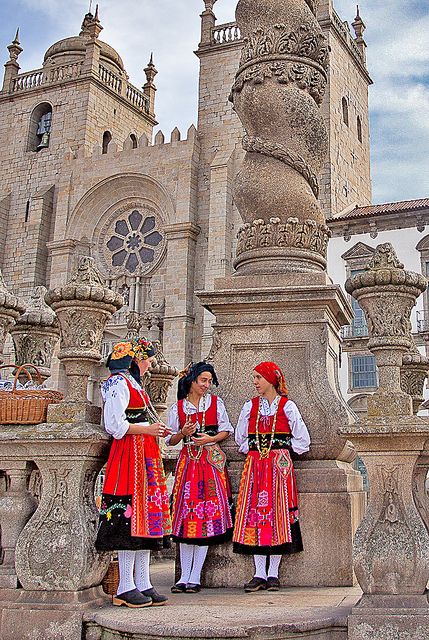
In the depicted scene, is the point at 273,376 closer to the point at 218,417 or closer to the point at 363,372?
the point at 218,417

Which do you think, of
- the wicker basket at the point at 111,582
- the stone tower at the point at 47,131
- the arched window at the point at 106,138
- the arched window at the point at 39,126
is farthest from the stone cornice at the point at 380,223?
the wicker basket at the point at 111,582

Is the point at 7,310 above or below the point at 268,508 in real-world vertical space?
above

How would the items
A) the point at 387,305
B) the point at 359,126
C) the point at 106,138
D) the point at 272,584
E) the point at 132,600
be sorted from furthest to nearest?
the point at 106,138, the point at 359,126, the point at 272,584, the point at 387,305, the point at 132,600

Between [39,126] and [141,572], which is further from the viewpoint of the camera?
[39,126]

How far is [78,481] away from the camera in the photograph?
157 inches

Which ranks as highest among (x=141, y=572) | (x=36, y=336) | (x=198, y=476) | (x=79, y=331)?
(x=36, y=336)

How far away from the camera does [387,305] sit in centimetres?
404

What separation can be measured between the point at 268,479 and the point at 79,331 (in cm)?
150

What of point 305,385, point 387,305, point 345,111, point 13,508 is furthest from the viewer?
point 345,111

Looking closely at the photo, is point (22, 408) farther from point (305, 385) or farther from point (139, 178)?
point (139, 178)

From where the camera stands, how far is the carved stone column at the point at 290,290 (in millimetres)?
4496

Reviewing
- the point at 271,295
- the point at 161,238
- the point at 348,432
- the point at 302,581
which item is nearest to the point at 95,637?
the point at 302,581

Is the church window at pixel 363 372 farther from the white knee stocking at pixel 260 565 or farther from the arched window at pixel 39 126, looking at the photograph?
the white knee stocking at pixel 260 565

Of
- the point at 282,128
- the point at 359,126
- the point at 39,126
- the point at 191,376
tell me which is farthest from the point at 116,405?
the point at 39,126
